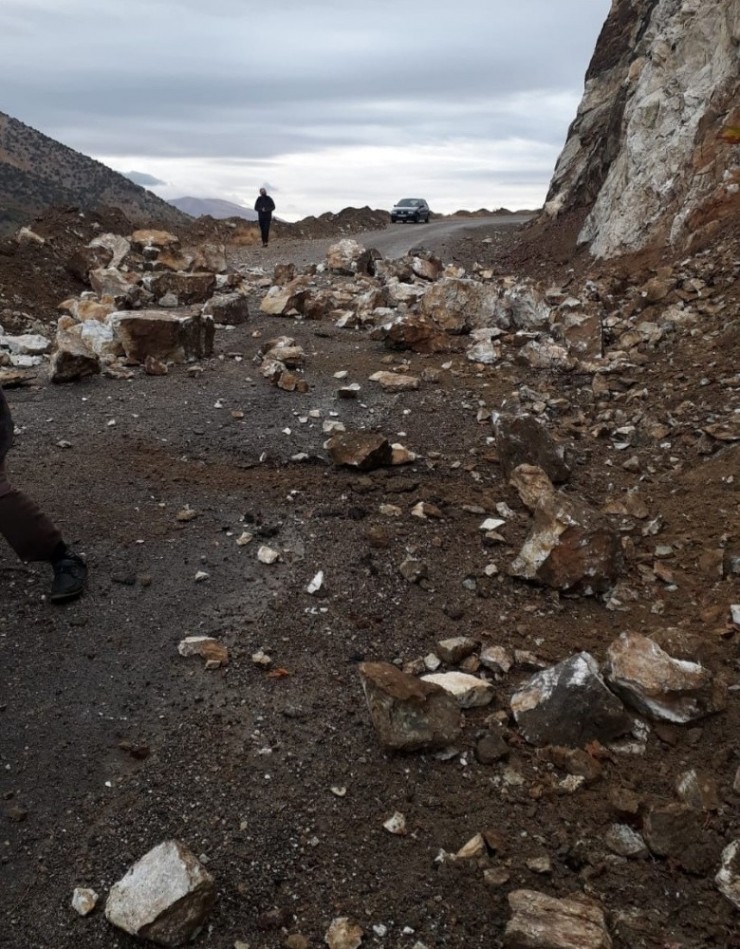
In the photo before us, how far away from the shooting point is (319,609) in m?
3.56

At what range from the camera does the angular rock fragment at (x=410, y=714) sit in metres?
2.67

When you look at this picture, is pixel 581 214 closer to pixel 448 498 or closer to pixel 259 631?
pixel 448 498

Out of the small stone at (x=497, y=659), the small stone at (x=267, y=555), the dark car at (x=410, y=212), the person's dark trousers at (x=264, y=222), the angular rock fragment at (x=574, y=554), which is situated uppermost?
the dark car at (x=410, y=212)

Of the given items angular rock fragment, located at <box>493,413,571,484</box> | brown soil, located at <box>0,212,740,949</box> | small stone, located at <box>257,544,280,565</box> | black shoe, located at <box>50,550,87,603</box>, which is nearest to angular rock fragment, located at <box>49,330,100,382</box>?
brown soil, located at <box>0,212,740,949</box>

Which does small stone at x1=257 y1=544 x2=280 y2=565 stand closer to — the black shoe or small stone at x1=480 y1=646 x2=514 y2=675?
the black shoe

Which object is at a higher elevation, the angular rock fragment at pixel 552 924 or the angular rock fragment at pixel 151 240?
the angular rock fragment at pixel 151 240

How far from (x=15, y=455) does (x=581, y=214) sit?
11653 mm

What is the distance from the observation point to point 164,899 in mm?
2064

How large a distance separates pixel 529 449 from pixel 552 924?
329cm

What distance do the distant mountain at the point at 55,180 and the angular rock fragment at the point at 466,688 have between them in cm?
4061

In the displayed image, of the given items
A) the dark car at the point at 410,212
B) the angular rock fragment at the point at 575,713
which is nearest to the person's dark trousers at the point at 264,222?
the dark car at the point at 410,212

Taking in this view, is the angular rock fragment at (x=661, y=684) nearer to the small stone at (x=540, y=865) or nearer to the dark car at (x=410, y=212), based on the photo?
the small stone at (x=540, y=865)

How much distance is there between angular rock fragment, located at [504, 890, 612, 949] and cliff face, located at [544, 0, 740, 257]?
8269 mm

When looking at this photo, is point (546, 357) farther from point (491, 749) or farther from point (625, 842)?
point (625, 842)
